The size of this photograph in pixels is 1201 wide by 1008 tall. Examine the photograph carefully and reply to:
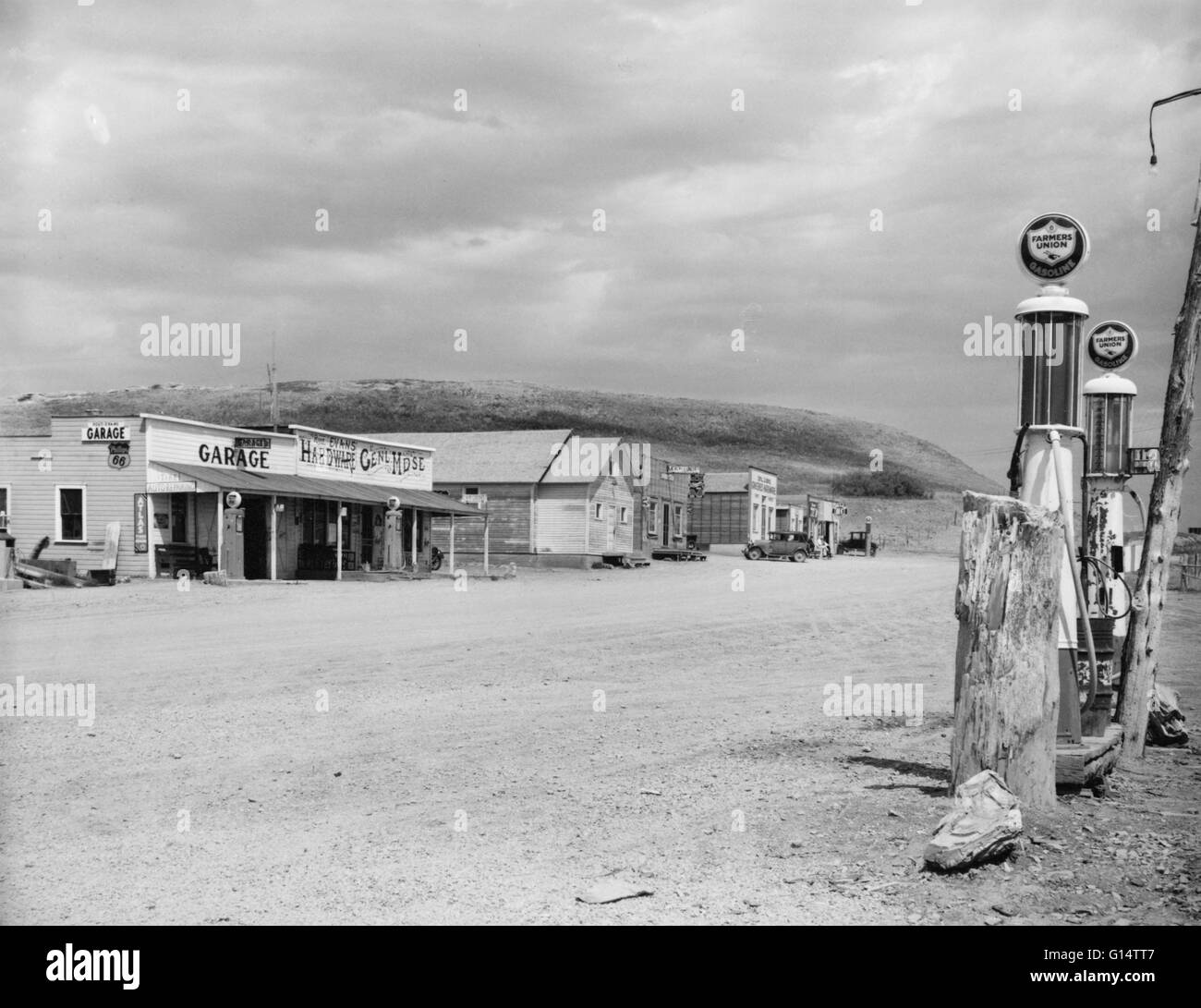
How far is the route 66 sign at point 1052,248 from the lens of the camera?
7.12 m

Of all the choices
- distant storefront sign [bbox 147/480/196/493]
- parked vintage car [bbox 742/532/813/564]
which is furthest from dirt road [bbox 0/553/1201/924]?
parked vintage car [bbox 742/532/813/564]

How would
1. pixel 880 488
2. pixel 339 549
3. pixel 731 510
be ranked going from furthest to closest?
1. pixel 880 488
2. pixel 731 510
3. pixel 339 549

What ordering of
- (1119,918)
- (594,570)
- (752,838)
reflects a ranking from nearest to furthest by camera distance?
(1119,918) < (752,838) < (594,570)

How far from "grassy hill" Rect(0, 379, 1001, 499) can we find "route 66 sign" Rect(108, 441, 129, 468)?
93954mm

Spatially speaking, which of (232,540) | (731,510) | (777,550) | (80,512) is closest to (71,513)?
(80,512)

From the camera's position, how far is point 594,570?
41906 millimetres

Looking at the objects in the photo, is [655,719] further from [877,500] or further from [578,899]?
[877,500]

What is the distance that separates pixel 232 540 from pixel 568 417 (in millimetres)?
125502

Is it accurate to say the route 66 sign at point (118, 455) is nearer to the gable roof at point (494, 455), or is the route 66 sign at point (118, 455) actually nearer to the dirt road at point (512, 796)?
the dirt road at point (512, 796)

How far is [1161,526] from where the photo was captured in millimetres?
8359

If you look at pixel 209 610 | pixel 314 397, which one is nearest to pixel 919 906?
pixel 209 610

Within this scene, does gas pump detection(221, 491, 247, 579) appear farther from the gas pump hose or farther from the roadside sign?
the gas pump hose

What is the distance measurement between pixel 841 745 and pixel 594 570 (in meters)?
33.0

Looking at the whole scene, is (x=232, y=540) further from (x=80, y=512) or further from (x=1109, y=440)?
(x=1109, y=440)
